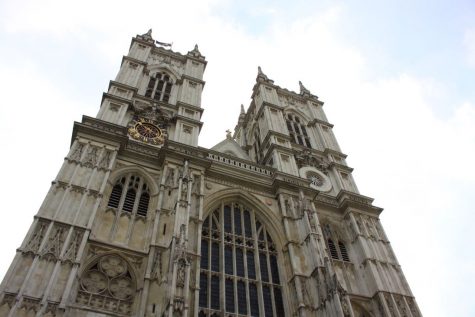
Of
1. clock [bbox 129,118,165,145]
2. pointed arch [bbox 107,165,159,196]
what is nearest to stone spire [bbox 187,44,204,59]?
clock [bbox 129,118,165,145]

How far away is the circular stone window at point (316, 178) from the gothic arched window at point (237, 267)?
20.3 ft

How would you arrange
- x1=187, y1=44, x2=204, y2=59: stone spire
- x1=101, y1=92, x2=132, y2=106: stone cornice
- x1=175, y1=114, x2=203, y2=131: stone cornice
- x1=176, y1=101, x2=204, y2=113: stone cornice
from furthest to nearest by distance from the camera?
x1=187, y1=44, x2=204, y2=59: stone spire → x1=176, y1=101, x2=204, y2=113: stone cornice → x1=175, y1=114, x2=203, y2=131: stone cornice → x1=101, y1=92, x2=132, y2=106: stone cornice

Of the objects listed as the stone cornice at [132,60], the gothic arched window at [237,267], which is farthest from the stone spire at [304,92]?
the gothic arched window at [237,267]

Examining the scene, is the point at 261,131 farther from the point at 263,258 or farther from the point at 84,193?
the point at 84,193

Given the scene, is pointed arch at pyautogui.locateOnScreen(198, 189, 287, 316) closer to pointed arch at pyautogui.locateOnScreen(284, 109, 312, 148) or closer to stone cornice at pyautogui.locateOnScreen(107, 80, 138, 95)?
stone cornice at pyautogui.locateOnScreen(107, 80, 138, 95)

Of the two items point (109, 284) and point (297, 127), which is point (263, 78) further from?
point (109, 284)

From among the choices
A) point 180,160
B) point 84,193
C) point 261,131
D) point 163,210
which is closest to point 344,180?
point 261,131

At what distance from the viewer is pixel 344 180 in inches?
1056

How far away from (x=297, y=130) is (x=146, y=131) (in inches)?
523

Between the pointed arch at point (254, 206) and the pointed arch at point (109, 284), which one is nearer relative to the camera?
the pointed arch at point (109, 284)

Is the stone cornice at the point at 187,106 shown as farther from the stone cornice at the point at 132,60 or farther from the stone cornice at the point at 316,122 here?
the stone cornice at the point at 316,122

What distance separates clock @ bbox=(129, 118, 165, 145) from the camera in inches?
883

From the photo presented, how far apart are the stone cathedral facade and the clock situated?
0.30ft

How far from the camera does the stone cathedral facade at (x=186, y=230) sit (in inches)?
564
